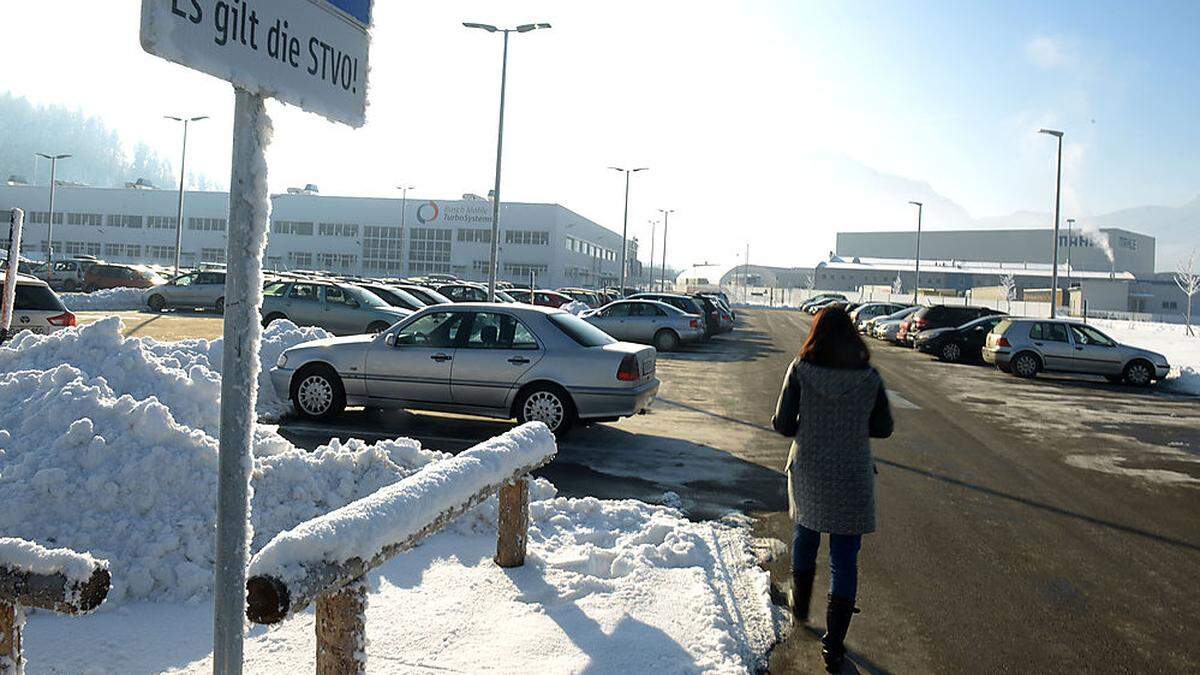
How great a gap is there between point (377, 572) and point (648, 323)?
2107cm

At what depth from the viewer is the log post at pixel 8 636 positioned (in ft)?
8.36

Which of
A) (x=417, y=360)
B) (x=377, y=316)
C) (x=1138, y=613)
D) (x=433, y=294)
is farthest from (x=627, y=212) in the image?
(x=1138, y=613)

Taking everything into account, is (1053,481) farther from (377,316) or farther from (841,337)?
(377,316)

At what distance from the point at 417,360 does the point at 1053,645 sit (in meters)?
7.59

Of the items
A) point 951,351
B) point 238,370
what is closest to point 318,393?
point 238,370

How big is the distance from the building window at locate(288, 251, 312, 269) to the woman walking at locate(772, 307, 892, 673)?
86.5 m

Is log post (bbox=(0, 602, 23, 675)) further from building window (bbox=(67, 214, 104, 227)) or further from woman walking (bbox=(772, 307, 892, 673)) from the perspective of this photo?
building window (bbox=(67, 214, 104, 227))

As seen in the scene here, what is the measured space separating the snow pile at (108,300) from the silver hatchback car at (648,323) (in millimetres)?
19412

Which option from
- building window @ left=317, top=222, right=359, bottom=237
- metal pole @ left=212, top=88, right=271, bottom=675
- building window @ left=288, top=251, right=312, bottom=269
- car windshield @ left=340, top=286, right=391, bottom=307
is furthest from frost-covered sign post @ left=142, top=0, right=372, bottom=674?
building window @ left=288, top=251, right=312, bottom=269

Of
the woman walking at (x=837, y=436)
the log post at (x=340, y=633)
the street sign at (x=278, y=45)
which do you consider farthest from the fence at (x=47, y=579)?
the woman walking at (x=837, y=436)

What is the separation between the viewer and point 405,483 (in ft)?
12.1

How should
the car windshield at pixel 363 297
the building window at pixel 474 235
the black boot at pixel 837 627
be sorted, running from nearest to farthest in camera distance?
the black boot at pixel 837 627 < the car windshield at pixel 363 297 < the building window at pixel 474 235

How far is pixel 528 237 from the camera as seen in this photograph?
271 feet

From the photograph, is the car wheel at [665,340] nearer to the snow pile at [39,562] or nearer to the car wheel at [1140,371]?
the car wheel at [1140,371]
